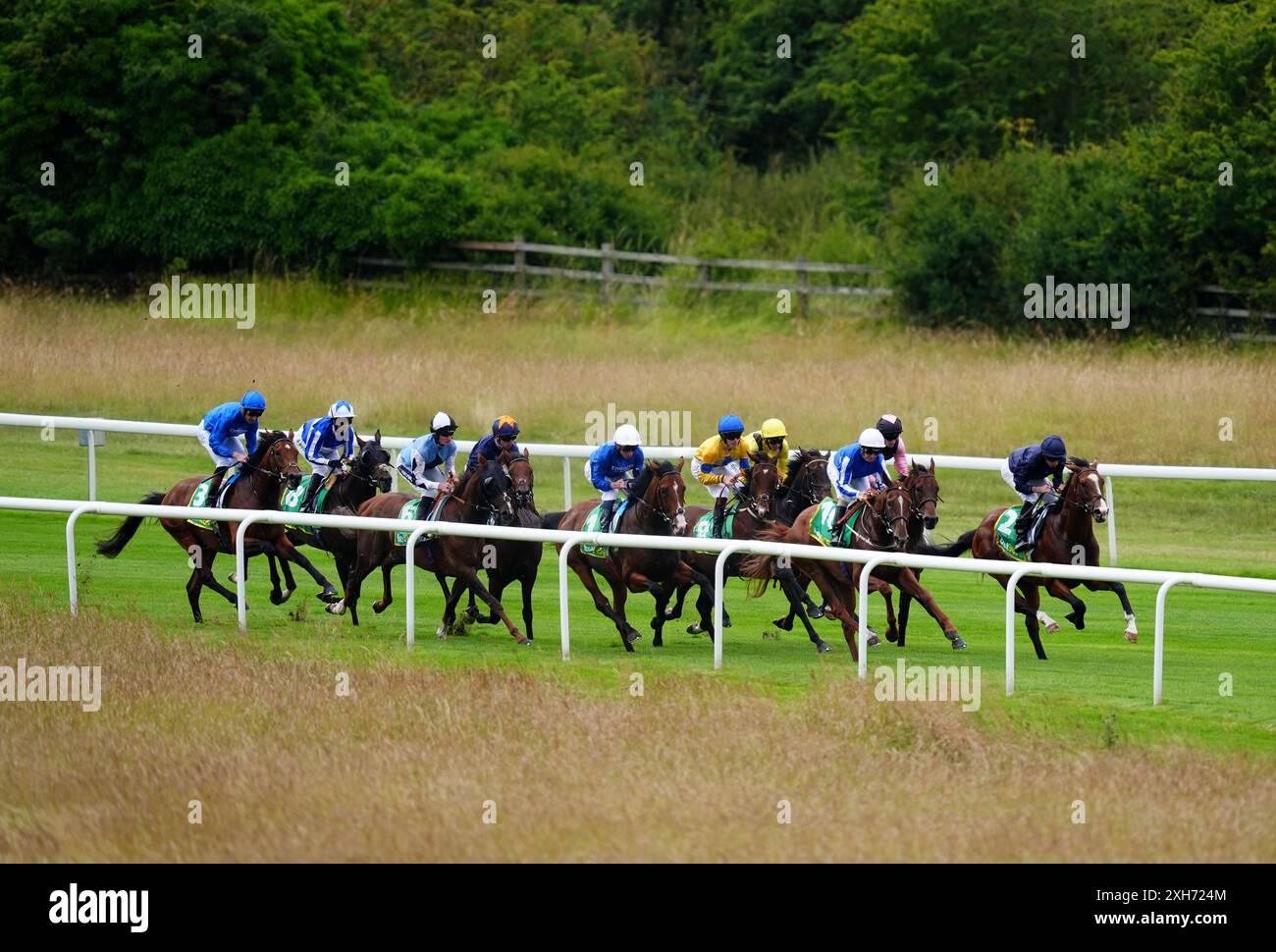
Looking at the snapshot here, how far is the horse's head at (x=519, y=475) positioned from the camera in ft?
42.7

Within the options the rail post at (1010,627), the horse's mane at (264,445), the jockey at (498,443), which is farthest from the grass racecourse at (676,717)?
the jockey at (498,443)

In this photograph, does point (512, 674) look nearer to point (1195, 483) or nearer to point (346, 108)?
point (1195, 483)

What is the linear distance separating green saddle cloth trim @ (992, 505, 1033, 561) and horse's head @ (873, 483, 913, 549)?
99 cm

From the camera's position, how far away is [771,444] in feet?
44.6

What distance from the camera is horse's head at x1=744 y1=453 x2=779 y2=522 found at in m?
13.1

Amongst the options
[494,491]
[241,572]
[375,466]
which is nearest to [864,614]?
[494,491]

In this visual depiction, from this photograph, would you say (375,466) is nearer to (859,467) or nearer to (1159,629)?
(859,467)

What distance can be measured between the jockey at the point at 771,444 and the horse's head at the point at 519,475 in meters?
1.40

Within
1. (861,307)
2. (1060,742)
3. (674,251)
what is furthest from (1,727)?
(674,251)

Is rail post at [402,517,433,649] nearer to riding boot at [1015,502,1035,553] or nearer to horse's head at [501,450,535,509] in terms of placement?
horse's head at [501,450,535,509]

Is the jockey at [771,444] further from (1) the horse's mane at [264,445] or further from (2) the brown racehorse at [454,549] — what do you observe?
(1) the horse's mane at [264,445]

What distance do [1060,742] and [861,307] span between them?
19.3 m

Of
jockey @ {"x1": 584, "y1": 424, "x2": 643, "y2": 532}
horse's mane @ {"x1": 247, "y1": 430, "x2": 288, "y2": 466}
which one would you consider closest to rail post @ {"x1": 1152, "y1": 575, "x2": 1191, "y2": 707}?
jockey @ {"x1": 584, "y1": 424, "x2": 643, "y2": 532}

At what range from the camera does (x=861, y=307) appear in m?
28.5
